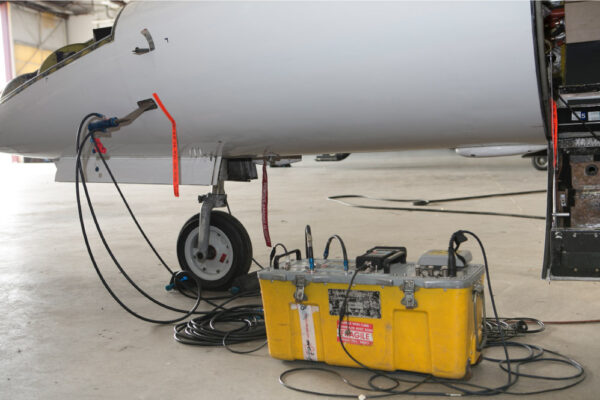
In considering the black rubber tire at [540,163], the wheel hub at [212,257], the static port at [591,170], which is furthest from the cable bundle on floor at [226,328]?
the black rubber tire at [540,163]

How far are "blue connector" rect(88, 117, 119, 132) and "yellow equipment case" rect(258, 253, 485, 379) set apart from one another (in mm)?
1269

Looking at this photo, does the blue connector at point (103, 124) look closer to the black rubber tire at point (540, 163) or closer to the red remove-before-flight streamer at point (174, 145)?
the red remove-before-flight streamer at point (174, 145)

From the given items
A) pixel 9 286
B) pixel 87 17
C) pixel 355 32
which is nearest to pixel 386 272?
pixel 355 32

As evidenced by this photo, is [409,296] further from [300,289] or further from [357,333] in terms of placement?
[300,289]

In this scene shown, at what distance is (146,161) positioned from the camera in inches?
141

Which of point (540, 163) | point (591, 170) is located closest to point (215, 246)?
point (591, 170)

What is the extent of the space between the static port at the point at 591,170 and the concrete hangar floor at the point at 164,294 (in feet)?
2.58

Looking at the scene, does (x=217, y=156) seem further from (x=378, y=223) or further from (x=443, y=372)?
(x=378, y=223)

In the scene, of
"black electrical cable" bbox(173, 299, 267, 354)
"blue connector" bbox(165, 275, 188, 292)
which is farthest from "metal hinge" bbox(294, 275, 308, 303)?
"blue connector" bbox(165, 275, 188, 292)

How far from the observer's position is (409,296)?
227 centimetres

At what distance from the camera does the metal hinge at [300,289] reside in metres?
2.46

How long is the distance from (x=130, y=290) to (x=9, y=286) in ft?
3.32

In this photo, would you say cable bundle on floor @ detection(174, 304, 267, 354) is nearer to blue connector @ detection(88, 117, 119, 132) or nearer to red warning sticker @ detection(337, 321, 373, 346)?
red warning sticker @ detection(337, 321, 373, 346)

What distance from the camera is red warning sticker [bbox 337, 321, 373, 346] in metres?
2.39
